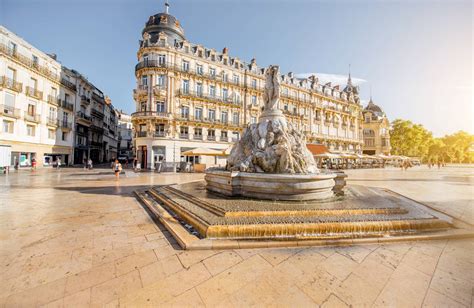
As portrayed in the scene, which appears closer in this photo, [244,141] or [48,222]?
[48,222]

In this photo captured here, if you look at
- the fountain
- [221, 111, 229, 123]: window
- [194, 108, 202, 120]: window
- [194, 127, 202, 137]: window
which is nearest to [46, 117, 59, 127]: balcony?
[194, 127, 202, 137]: window

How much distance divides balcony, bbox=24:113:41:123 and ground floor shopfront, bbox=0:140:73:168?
289 centimetres

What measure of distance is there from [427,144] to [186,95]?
78.6m

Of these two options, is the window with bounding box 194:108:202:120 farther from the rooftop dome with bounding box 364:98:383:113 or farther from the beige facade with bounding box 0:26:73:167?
the rooftop dome with bounding box 364:98:383:113

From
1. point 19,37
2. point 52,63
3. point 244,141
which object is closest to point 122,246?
point 244,141

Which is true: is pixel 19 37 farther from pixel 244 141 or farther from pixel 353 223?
pixel 353 223

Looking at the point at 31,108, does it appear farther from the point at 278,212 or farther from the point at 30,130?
the point at 278,212

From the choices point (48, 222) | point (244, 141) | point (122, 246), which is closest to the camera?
point (122, 246)

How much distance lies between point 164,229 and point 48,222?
10.0 feet

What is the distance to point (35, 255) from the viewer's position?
325cm

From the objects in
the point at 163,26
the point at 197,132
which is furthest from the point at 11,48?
the point at 197,132

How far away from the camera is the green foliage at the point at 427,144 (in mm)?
54022

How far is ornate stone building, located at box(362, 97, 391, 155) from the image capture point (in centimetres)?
5381

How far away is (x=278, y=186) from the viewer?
20.5ft
